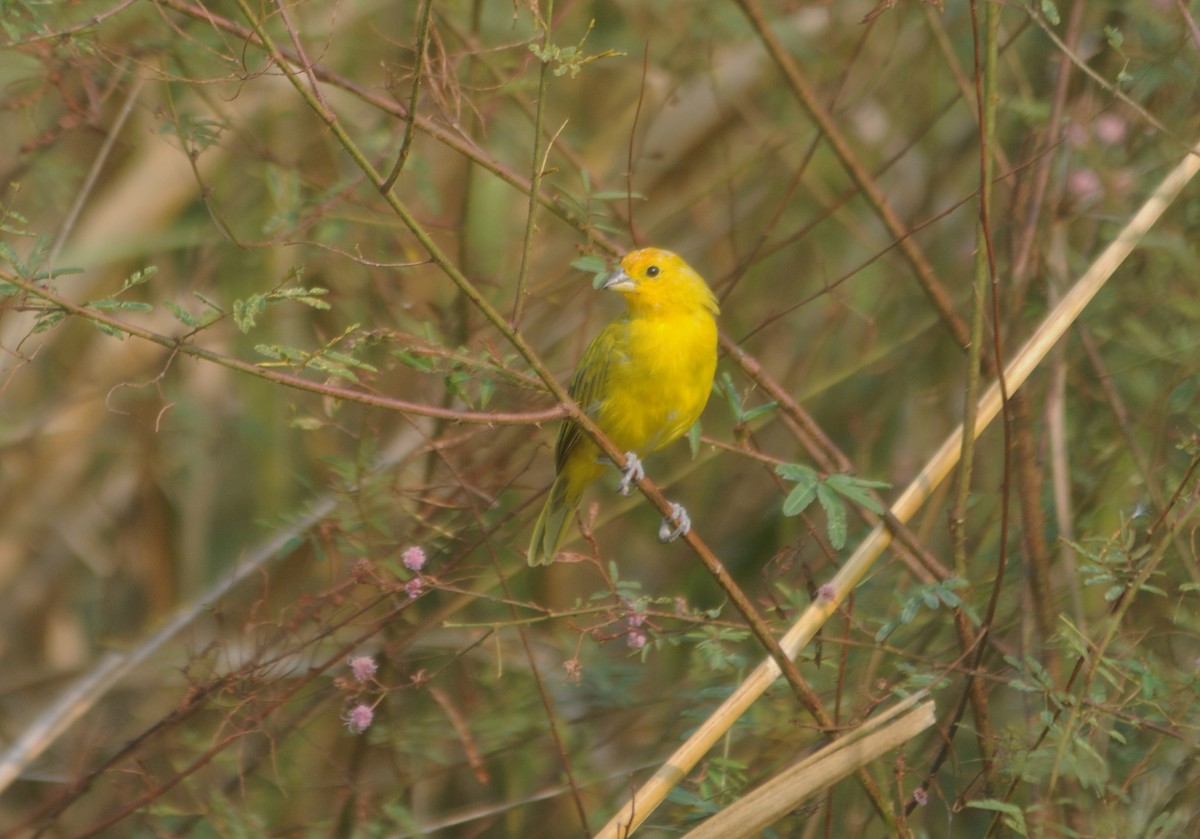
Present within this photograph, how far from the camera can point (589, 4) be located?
4.95 metres

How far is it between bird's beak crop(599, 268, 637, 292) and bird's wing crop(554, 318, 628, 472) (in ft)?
0.50

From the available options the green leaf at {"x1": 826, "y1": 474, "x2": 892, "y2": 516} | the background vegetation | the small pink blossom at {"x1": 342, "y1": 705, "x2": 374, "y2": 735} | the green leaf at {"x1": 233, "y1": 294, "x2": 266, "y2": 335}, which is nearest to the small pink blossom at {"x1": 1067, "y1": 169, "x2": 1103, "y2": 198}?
the background vegetation

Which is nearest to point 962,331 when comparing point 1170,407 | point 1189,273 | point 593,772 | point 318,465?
point 1170,407

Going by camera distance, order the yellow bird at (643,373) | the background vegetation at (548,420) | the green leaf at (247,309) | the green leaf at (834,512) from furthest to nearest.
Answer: the yellow bird at (643,373), the background vegetation at (548,420), the green leaf at (834,512), the green leaf at (247,309)

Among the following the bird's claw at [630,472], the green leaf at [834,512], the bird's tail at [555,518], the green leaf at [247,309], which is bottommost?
the bird's tail at [555,518]

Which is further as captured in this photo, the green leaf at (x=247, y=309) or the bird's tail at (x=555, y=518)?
the bird's tail at (x=555, y=518)

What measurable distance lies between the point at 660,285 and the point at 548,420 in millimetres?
1307

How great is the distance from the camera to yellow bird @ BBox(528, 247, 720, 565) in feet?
10.4

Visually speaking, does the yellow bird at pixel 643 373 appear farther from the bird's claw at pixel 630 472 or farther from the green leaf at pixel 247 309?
the green leaf at pixel 247 309

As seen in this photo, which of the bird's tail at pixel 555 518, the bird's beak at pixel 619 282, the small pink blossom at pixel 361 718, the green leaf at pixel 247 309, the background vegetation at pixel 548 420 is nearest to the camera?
the green leaf at pixel 247 309

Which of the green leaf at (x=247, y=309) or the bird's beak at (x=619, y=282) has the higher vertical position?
the green leaf at (x=247, y=309)

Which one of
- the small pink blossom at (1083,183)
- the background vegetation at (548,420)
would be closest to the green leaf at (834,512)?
the background vegetation at (548,420)

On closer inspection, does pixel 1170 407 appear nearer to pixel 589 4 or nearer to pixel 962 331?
pixel 962 331

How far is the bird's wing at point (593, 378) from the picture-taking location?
3.25m
